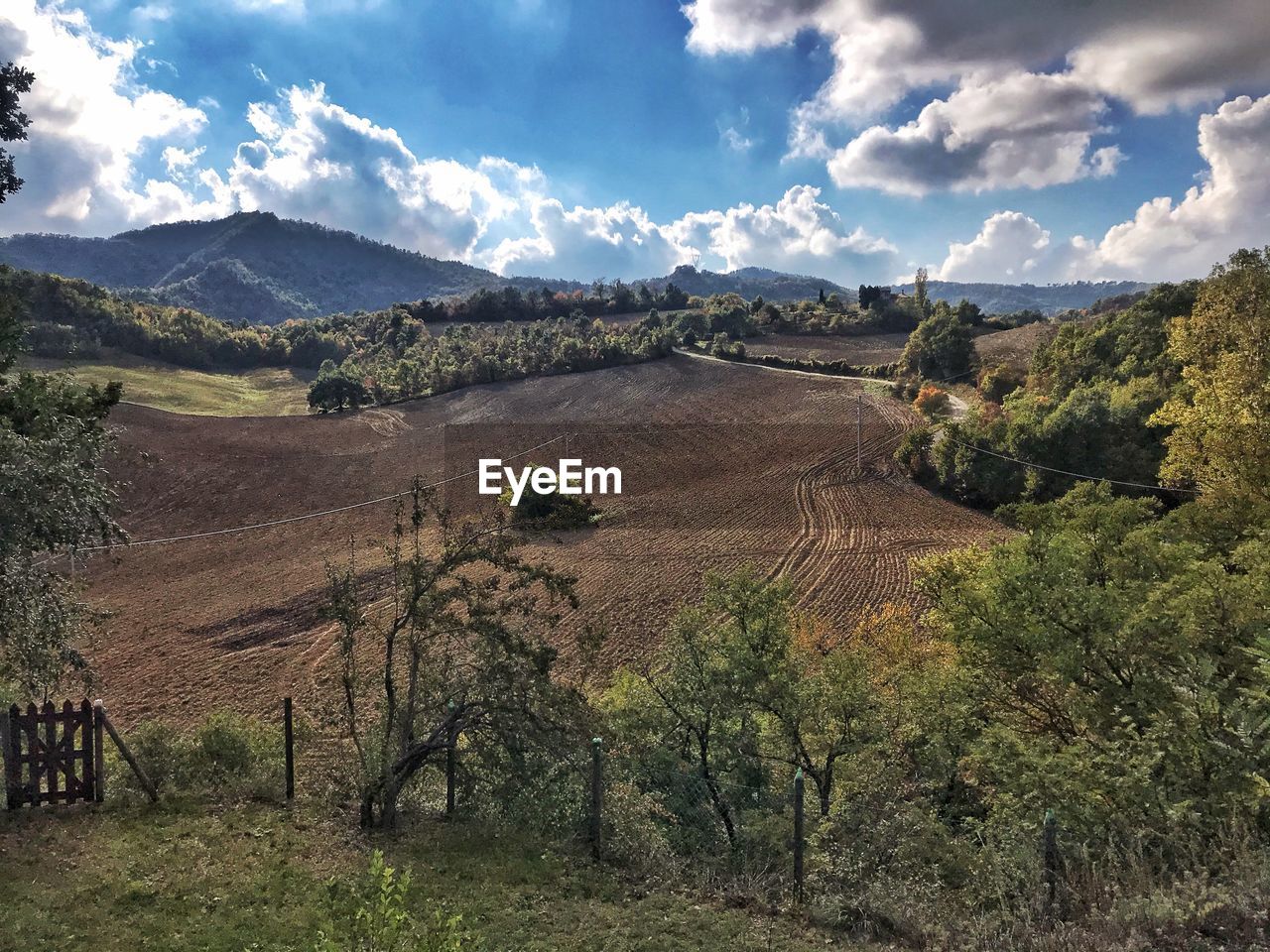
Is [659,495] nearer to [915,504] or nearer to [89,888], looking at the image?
[915,504]

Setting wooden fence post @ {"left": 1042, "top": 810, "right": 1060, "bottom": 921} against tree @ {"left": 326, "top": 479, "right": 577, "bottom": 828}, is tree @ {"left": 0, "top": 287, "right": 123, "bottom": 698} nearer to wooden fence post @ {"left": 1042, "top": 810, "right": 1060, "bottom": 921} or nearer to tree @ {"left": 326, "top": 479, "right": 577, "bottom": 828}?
tree @ {"left": 326, "top": 479, "right": 577, "bottom": 828}

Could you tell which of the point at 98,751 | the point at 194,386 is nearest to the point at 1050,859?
the point at 98,751

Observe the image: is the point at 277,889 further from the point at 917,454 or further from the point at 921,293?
the point at 921,293

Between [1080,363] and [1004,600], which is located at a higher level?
[1080,363]

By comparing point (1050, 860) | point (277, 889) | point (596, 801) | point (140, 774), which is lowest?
point (277, 889)

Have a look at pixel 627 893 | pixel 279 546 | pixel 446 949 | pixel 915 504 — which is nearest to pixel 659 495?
pixel 915 504

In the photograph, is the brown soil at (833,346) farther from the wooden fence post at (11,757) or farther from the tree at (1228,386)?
the wooden fence post at (11,757)

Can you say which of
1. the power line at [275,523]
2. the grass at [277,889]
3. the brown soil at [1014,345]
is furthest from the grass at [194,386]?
the brown soil at [1014,345]
